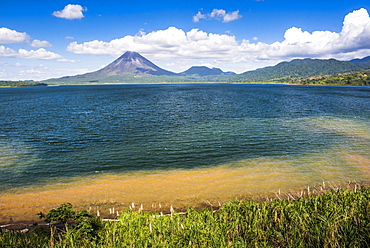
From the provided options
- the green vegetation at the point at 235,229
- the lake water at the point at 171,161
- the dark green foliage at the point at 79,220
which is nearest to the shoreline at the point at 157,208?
the lake water at the point at 171,161

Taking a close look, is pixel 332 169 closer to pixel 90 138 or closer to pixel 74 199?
pixel 74 199

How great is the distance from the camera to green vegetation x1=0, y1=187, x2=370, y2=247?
1139cm

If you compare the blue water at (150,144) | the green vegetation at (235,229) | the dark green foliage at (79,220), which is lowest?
the blue water at (150,144)

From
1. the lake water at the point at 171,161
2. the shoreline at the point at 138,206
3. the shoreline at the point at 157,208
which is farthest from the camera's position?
the lake water at the point at 171,161

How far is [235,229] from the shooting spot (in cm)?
1271

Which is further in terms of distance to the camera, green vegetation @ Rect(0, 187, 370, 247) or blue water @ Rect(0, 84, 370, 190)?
blue water @ Rect(0, 84, 370, 190)

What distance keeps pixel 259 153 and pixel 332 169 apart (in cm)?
951

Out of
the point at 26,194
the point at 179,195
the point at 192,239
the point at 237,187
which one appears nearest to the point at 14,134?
the point at 26,194

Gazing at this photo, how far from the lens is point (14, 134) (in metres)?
48.6

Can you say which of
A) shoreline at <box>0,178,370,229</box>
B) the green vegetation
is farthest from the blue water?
the green vegetation

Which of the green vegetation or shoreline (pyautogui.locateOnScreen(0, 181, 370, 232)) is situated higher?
the green vegetation

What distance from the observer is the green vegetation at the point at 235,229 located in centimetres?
1139

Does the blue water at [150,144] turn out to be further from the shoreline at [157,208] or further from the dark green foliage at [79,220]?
the dark green foliage at [79,220]

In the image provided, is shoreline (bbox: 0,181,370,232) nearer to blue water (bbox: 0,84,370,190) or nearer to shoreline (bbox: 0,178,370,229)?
shoreline (bbox: 0,178,370,229)
